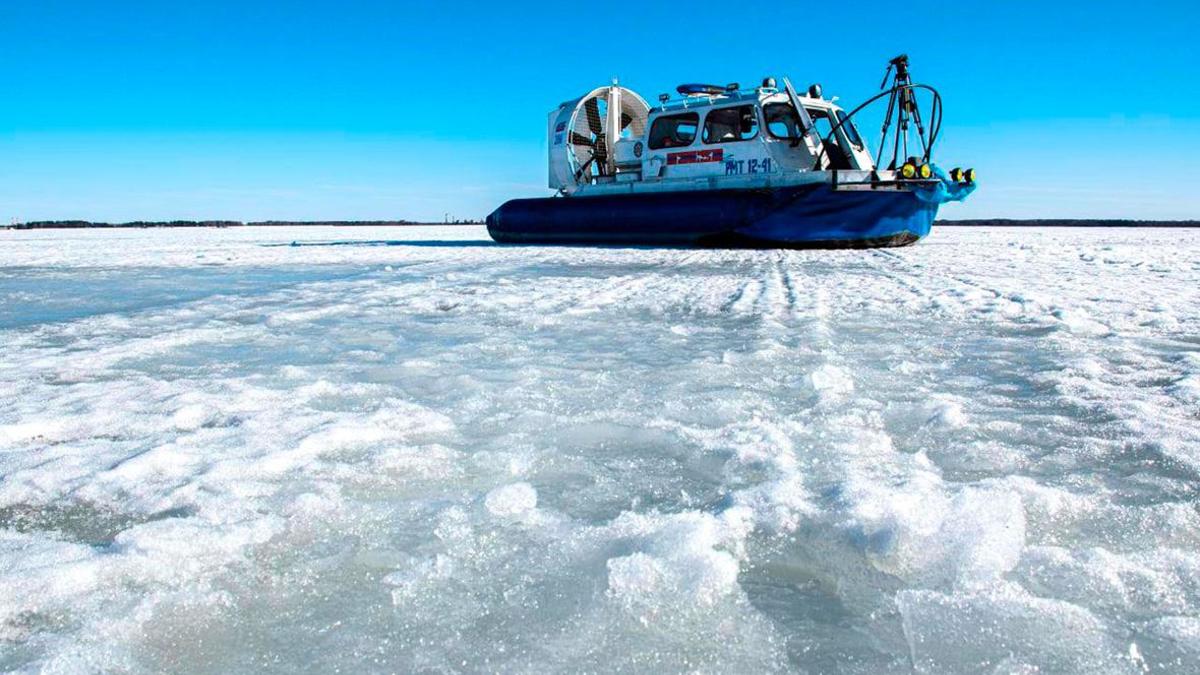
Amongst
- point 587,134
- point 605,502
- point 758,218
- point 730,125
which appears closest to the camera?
point 605,502

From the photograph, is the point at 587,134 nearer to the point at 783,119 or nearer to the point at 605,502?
the point at 783,119

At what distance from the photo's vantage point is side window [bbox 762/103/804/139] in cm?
1001

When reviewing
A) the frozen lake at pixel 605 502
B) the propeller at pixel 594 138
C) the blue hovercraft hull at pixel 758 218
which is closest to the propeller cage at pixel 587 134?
the propeller at pixel 594 138

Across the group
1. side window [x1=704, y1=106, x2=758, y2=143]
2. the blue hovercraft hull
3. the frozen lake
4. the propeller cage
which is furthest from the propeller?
the frozen lake

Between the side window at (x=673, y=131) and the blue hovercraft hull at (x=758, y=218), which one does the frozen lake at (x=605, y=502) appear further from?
the side window at (x=673, y=131)

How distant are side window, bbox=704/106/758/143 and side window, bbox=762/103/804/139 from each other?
176 mm

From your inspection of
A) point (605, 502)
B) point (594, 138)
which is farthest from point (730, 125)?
point (605, 502)

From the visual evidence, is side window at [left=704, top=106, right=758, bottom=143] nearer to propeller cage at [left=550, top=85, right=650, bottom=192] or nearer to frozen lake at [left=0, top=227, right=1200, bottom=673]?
propeller cage at [left=550, top=85, right=650, bottom=192]

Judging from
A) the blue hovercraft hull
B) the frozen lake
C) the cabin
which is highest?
the cabin

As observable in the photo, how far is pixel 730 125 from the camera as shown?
10633 millimetres

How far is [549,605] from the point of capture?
3.48 ft

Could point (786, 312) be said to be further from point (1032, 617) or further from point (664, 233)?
point (664, 233)

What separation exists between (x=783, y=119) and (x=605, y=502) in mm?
9555

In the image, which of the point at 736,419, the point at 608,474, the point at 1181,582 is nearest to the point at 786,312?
the point at 736,419
